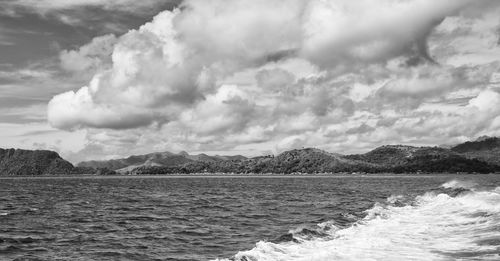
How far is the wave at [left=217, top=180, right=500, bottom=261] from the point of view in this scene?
25031 mm

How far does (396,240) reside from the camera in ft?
99.5

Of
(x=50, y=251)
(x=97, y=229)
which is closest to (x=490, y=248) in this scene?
(x=50, y=251)

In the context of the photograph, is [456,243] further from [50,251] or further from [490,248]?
[50,251]

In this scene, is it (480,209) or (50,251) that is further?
(480,209)

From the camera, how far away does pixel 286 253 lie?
26578 mm

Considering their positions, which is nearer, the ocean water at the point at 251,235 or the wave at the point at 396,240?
the wave at the point at 396,240

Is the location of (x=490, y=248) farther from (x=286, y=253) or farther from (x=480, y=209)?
(x=480, y=209)

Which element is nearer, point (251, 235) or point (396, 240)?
point (396, 240)

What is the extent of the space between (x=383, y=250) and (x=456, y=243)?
5.36 metres

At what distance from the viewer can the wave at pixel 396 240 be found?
2503cm

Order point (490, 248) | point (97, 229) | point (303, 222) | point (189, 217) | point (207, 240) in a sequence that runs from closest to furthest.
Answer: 1. point (490, 248)
2. point (207, 240)
3. point (97, 229)
4. point (303, 222)
5. point (189, 217)

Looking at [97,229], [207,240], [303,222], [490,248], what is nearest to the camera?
[490,248]

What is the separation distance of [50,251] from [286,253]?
45.8 feet

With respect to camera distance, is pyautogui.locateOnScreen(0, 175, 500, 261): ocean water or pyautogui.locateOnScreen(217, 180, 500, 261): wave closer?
pyautogui.locateOnScreen(217, 180, 500, 261): wave
